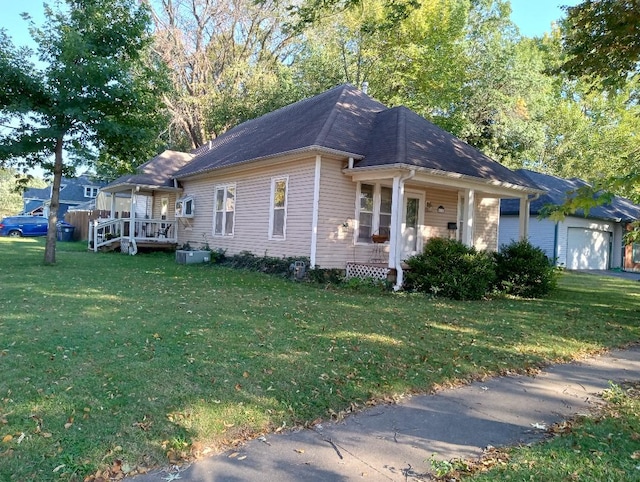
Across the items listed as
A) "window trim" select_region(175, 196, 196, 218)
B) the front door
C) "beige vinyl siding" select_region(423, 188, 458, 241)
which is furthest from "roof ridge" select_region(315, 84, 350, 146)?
"window trim" select_region(175, 196, 196, 218)

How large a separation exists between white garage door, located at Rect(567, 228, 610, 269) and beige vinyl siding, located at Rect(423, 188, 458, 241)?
11426 millimetres

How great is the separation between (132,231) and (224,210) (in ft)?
15.2

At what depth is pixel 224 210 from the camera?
16047mm

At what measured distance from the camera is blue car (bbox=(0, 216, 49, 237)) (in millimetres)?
31177

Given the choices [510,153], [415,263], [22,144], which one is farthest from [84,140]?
[510,153]

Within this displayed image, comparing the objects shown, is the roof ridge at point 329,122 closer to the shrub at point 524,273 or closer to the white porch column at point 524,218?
the shrub at point 524,273

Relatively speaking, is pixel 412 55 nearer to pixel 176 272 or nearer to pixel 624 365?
pixel 176 272

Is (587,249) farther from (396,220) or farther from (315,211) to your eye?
(315,211)

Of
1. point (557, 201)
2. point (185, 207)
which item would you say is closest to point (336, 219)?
point (185, 207)

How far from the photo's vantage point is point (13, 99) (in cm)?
1241

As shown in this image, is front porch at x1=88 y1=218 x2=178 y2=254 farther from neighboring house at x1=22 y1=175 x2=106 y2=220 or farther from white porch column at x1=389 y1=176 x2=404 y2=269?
neighboring house at x1=22 y1=175 x2=106 y2=220

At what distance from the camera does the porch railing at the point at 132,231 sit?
18.6 metres

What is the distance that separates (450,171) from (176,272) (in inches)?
299

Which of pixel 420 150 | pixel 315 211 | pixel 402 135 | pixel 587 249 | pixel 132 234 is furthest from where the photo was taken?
pixel 587 249
